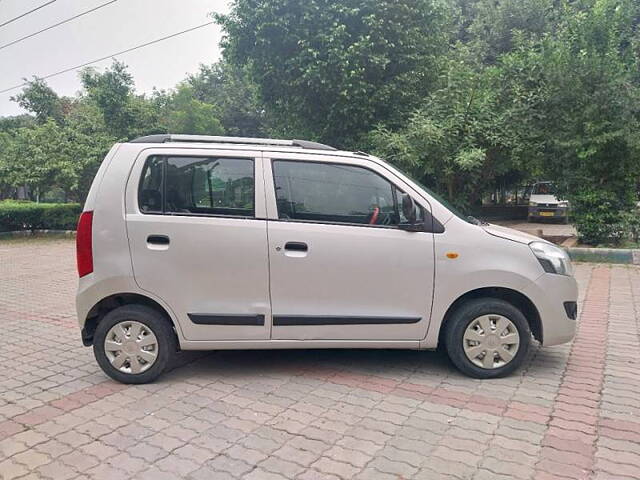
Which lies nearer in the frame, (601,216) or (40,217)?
(601,216)

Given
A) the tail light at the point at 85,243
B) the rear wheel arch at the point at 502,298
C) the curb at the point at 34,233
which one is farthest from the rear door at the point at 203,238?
the curb at the point at 34,233

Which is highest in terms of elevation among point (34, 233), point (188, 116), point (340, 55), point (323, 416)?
point (188, 116)

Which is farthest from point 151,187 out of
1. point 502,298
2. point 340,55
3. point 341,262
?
point 340,55

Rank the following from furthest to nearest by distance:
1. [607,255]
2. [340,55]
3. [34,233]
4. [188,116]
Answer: [188,116] < [34,233] < [340,55] < [607,255]

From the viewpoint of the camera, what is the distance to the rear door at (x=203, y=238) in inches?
152

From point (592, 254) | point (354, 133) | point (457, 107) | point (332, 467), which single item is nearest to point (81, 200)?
point (354, 133)

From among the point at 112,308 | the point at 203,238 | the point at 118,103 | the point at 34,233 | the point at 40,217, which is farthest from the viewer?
the point at 118,103

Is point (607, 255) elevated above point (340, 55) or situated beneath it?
situated beneath

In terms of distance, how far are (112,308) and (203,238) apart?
1028 mm

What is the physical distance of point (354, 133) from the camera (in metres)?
12.6

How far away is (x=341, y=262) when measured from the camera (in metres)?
3.86

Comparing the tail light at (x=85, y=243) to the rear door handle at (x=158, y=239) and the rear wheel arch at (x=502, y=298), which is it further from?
the rear wheel arch at (x=502, y=298)

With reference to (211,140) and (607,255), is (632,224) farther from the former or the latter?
(211,140)

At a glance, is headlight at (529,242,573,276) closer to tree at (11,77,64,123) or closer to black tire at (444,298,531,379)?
black tire at (444,298,531,379)
